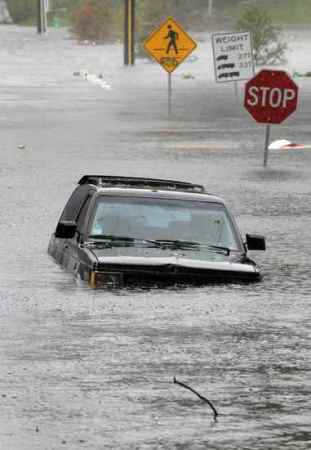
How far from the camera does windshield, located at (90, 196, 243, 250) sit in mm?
17594

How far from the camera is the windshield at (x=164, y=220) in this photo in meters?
17.6

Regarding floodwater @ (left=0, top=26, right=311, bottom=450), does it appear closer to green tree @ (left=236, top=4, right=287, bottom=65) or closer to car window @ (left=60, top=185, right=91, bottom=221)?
car window @ (left=60, top=185, right=91, bottom=221)

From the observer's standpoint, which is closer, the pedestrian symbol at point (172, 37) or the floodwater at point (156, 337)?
the floodwater at point (156, 337)

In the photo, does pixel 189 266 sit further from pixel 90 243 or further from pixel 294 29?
pixel 294 29

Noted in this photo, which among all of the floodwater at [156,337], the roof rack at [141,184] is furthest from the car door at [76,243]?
the roof rack at [141,184]

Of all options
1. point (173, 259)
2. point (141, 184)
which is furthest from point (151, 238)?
point (141, 184)

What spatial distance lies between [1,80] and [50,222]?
50.9m

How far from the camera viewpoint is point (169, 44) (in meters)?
48.2

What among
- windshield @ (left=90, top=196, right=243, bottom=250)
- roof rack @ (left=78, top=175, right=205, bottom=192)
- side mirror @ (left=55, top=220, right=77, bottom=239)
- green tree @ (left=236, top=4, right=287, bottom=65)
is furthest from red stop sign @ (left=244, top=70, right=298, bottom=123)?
green tree @ (left=236, top=4, right=287, bottom=65)

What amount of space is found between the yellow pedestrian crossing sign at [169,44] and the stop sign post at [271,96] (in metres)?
13.3

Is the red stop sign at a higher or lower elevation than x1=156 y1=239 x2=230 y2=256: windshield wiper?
lower

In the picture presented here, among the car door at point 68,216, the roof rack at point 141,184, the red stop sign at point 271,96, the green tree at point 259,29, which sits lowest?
the green tree at point 259,29

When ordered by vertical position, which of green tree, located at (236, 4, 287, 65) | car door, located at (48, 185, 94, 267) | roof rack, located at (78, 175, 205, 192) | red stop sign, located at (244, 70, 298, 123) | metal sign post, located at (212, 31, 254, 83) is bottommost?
green tree, located at (236, 4, 287, 65)

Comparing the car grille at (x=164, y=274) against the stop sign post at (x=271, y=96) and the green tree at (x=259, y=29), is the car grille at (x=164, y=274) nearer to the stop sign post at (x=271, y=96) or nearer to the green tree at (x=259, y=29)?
the stop sign post at (x=271, y=96)
